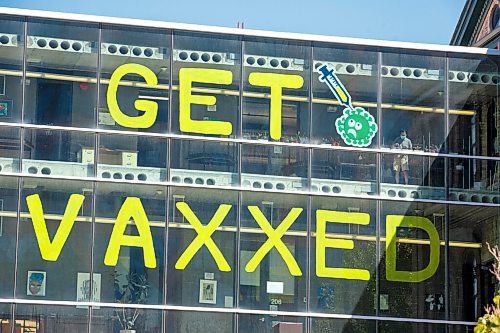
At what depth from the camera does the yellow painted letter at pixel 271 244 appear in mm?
30359

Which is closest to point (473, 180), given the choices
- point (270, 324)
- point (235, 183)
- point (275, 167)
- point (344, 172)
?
point (344, 172)

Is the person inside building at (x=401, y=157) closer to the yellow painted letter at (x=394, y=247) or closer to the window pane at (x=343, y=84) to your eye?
the window pane at (x=343, y=84)

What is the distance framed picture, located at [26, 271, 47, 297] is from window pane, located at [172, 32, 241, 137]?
492cm

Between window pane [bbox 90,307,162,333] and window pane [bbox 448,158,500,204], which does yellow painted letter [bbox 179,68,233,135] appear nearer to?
window pane [bbox 90,307,162,333]


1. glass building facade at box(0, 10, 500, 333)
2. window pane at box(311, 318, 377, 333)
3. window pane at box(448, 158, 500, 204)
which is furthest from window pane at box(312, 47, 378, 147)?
window pane at box(311, 318, 377, 333)

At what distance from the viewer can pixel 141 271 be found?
29781 millimetres

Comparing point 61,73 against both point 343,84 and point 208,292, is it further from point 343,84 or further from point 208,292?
point 343,84

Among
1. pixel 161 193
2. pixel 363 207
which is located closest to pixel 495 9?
pixel 363 207

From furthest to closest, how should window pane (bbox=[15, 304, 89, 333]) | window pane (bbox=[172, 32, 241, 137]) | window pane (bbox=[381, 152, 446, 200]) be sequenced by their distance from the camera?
window pane (bbox=[381, 152, 446, 200]), window pane (bbox=[172, 32, 241, 137]), window pane (bbox=[15, 304, 89, 333])

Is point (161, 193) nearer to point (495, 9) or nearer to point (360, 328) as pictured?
point (360, 328)

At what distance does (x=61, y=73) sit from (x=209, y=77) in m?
3.61

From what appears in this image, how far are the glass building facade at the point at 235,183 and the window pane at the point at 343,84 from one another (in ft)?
0.13

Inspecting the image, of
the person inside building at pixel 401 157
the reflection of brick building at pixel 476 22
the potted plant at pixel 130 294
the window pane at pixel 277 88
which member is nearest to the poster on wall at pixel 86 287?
the potted plant at pixel 130 294

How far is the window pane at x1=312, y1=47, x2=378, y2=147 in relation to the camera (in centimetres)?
3141
